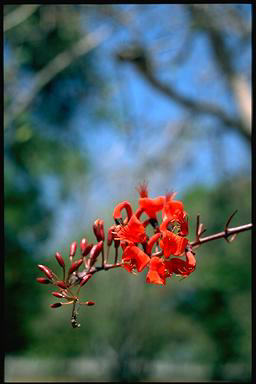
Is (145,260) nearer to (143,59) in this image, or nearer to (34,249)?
(143,59)

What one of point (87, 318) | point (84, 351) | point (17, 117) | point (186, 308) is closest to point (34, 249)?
point (17, 117)

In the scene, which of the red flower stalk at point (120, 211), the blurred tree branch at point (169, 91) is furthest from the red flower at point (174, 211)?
the blurred tree branch at point (169, 91)

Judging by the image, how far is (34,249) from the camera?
12.5 metres

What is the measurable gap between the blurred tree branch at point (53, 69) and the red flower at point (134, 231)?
5.09 meters

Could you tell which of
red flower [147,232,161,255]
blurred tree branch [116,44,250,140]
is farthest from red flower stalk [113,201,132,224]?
blurred tree branch [116,44,250,140]

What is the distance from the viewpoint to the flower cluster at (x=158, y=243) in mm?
1323

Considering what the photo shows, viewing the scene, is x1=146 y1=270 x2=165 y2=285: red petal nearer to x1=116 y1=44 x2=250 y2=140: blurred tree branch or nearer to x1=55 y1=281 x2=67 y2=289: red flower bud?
x1=55 y1=281 x2=67 y2=289: red flower bud

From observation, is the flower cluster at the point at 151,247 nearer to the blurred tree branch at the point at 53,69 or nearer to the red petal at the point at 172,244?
the red petal at the point at 172,244

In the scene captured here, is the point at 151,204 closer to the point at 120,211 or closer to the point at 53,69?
the point at 120,211

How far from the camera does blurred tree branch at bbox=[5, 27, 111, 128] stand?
6.42 meters

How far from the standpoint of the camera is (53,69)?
7.09 metres

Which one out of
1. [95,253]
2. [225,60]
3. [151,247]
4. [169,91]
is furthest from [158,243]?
[225,60]

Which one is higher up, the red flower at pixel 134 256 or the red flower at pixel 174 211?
the red flower at pixel 174 211

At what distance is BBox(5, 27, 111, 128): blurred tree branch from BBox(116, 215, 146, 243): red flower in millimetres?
5091
